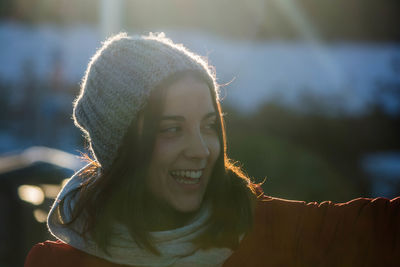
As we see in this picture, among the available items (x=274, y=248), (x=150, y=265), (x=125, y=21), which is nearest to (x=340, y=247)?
(x=274, y=248)

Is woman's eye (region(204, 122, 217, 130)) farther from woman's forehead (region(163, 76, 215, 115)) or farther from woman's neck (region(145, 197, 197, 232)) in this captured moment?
woman's neck (region(145, 197, 197, 232))

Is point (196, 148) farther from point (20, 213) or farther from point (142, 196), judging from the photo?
point (20, 213)

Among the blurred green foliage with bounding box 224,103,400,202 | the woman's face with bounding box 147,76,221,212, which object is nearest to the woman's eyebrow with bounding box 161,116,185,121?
the woman's face with bounding box 147,76,221,212


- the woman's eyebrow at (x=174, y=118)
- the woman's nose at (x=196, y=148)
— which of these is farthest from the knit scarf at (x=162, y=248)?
the woman's eyebrow at (x=174, y=118)

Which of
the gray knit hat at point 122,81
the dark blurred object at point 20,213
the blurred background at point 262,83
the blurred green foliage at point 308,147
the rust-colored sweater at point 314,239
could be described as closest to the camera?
the rust-colored sweater at point 314,239

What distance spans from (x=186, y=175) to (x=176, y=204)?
116 millimetres

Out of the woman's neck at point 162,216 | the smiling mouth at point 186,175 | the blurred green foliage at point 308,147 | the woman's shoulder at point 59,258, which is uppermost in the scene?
the smiling mouth at point 186,175

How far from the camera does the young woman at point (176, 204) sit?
1747 millimetres

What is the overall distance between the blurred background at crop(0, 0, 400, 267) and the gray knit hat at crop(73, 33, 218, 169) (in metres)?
2.21

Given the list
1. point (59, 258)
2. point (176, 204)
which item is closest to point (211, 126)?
point (176, 204)

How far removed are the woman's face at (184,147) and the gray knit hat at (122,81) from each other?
0.08m

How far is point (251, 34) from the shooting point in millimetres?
14672

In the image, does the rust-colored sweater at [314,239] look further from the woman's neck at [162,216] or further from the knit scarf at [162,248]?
the woman's neck at [162,216]

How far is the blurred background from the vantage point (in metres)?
7.67
